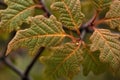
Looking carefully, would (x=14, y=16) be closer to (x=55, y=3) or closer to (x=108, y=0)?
(x=55, y=3)

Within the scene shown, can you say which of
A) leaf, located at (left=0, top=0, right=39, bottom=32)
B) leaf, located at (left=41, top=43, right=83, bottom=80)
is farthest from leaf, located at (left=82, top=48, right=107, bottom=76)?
leaf, located at (left=0, top=0, right=39, bottom=32)

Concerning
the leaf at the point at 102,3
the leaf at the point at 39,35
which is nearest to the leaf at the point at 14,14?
the leaf at the point at 39,35

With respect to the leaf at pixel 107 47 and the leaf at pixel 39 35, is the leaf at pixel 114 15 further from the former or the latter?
the leaf at pixel 39 35

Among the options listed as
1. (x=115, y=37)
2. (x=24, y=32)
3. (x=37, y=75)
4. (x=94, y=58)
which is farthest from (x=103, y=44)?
(x=37, y=75)

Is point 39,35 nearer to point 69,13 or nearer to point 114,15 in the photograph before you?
point 69,13

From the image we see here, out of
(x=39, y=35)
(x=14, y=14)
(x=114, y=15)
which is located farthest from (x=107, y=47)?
(x=14, y=14)

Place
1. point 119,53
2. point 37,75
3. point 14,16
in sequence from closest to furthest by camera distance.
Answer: point 119,53, point 14,16, point 37,75

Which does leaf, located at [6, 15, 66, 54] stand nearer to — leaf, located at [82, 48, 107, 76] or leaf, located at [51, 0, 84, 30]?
leaf, located at [51, 0, 84, 30]
